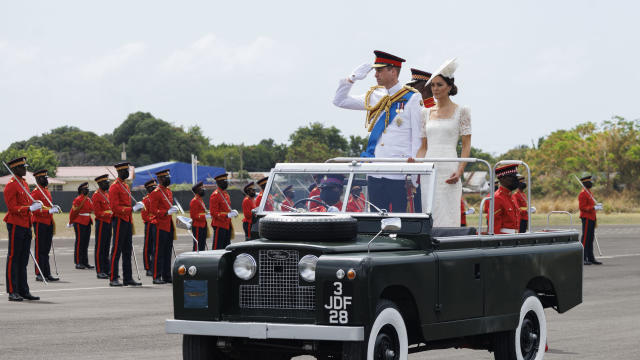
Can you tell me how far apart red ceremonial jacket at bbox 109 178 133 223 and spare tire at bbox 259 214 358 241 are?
37.8ft

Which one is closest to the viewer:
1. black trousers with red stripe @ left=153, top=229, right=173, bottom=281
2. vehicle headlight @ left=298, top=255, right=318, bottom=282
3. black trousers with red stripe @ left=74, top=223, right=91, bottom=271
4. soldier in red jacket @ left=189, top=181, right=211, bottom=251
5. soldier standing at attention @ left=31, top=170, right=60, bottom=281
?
vehicle headlight @ left=298, top=255, right=318, bottom=282

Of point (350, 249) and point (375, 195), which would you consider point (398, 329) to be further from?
point (375, 195)

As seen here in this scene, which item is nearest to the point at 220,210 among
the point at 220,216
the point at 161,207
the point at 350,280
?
the point at 220,216

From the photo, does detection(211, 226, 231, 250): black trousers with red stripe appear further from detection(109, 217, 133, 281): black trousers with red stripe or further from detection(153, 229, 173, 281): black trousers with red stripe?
detection(109, 217, 133, 281): black trousers with red stripe

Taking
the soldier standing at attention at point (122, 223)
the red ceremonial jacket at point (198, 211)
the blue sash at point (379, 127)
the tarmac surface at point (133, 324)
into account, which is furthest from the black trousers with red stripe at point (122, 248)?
the blue sash at point (379, 127)

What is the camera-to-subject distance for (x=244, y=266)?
7.96m

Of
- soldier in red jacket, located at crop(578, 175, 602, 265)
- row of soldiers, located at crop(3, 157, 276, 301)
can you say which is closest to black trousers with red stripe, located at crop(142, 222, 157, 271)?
row of soldiers, located at crop(3, 157, 276, 301)

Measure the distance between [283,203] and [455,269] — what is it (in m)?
1.65

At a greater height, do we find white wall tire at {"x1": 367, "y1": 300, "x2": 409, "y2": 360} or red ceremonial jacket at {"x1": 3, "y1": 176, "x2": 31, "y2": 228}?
red ceremonial jacket at {"x1": 3, "y1": 176, "x2": 31, "y2": 228}

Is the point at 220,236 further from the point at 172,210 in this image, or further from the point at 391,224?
the point at 391,224

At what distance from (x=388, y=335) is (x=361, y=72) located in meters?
3.62

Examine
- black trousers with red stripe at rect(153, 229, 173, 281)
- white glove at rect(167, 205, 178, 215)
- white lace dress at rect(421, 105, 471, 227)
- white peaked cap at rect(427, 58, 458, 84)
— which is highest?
white peaked cap at rect(427, 58, 458, 84)

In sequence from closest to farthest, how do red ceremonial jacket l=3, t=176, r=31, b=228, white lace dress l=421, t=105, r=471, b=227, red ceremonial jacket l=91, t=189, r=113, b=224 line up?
white lace dress l=421, t=105, r=471, b=227 < red ceremonial jacket l=3, t=176, r=31, b=228 < red ceremonial jacket l=91, t=189, r=113, b=224

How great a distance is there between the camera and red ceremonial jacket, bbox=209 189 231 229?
73.4ft
